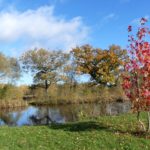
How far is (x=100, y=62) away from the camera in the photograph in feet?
265

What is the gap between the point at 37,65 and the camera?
243ft

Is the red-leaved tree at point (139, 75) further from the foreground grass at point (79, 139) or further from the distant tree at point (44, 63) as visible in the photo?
the distant tree at point (44, 63)

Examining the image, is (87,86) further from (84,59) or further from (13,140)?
(13,140)

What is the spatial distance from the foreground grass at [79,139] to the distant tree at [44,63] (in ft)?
182

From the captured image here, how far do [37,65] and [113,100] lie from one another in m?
20.7

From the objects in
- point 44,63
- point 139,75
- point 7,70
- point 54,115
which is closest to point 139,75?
point 139,75

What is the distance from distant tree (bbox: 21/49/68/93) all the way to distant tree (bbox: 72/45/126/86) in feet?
18.4

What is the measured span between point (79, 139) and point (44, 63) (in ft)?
195

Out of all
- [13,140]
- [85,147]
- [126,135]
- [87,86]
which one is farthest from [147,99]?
[87,86]

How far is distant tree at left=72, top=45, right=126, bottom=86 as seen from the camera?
3070 inches

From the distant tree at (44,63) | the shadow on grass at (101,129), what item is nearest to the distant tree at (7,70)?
the distant tree at (44,63)

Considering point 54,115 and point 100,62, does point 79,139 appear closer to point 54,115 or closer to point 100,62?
point 54,115

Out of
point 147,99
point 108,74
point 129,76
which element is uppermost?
point 108,74

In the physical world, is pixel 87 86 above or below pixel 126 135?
above
